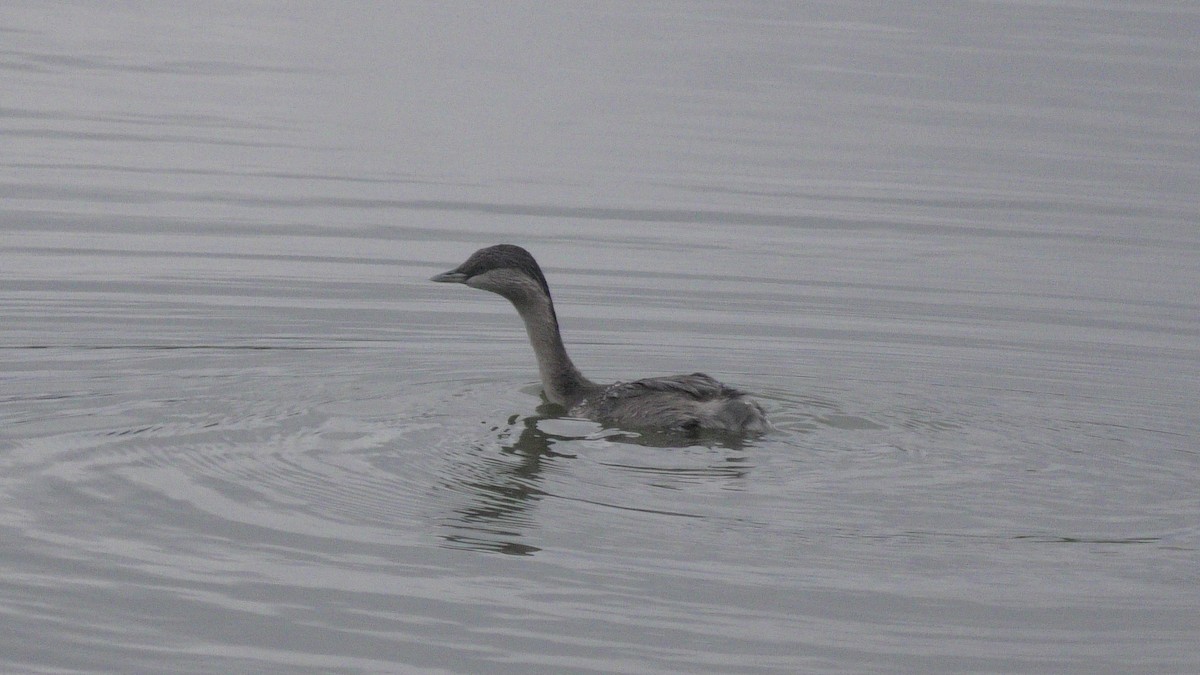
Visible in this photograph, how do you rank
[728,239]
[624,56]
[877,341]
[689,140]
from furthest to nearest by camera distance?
[624,56]
[689,140]
[728,239]
[877,341]

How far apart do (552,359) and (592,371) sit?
1.03 m

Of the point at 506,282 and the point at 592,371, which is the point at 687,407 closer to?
the point at 506,282

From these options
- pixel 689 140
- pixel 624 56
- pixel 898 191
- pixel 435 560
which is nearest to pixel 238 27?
pixel 624 56

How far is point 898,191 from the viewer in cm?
1838

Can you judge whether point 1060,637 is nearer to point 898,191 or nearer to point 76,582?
point 76,582

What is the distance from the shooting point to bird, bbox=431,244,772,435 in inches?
393

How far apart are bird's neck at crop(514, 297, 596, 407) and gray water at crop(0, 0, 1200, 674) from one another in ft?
0.67

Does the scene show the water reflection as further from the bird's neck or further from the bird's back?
the bird's neck

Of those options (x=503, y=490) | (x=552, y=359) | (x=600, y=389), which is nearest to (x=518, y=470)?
(x=503, y=490)

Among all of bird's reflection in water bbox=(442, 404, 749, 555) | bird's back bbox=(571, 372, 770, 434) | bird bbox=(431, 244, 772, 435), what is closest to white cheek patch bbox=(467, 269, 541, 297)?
bird bbox=(431, 244, 772, 435)

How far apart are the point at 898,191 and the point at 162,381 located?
30.6 feet

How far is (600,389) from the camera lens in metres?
10.8

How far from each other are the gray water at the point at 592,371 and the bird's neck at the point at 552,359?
0.20 meters

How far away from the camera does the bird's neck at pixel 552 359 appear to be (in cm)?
1089
